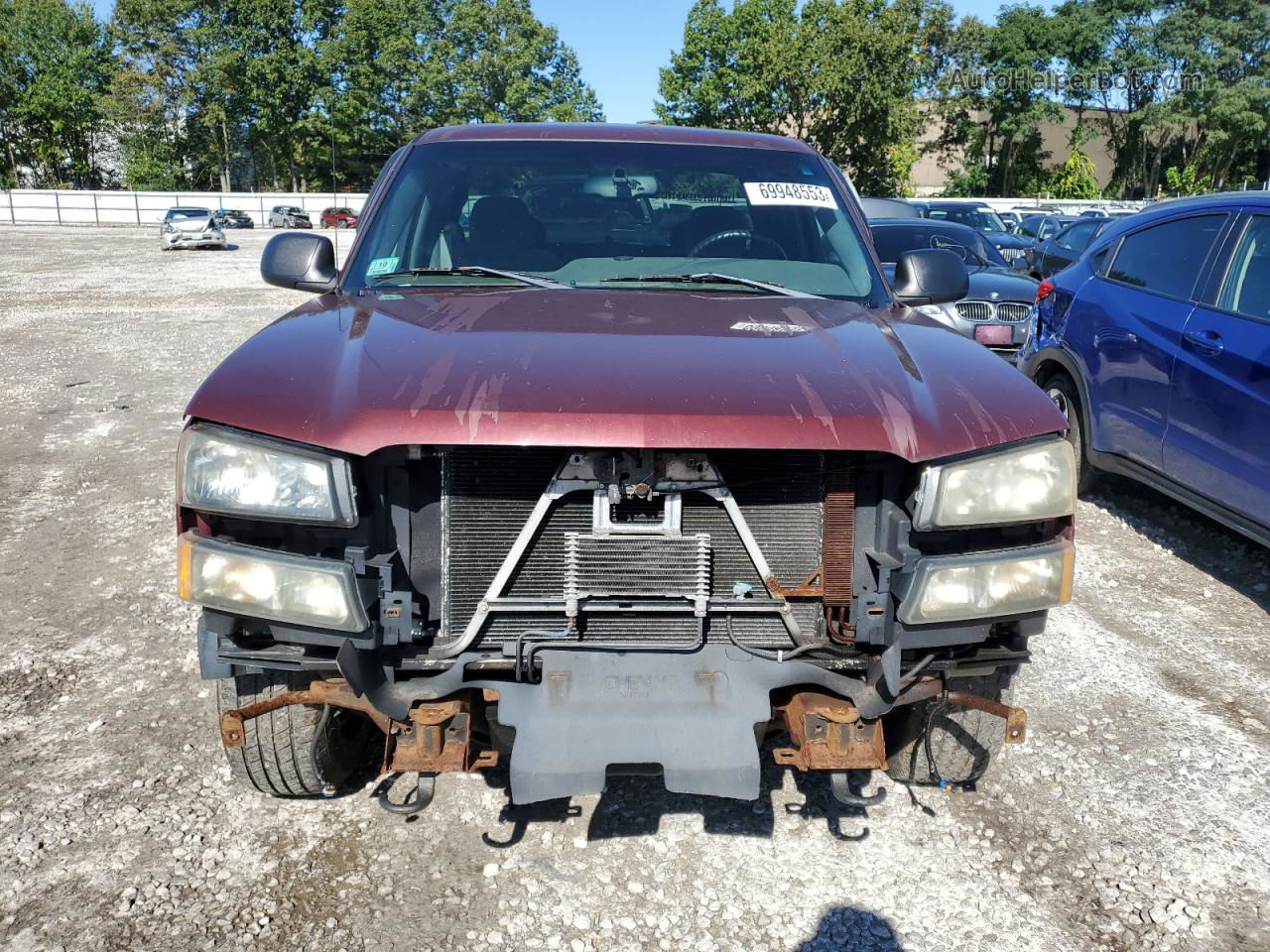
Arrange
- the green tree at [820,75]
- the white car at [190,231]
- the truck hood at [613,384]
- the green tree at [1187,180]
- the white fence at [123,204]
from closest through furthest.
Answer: the truck hood at [613,384], the white car at [190,231], the green tree at [820,75], the white fence at [123,204], the green tree at [1187,180]

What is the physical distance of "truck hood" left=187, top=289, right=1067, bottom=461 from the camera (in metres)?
2.21

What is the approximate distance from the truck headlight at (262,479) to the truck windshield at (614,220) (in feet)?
3.84

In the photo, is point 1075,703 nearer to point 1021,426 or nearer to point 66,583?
point 1021,426

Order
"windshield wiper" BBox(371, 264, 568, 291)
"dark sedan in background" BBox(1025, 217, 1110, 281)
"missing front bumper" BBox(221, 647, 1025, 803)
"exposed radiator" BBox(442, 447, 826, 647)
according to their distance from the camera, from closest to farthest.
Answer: "missing front bumper" BBox(221, 647, 1025, 803) < "exposed radiator" BBox(442, 447, 826, 647) < "windshield wiper" BBox(371, 264, 568, 291) < "dark sedan in background" BBox(1025, 217, 1110, 281)

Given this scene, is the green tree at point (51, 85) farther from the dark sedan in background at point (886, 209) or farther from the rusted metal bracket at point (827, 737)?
the rusted metal bracket at point (827, 737)

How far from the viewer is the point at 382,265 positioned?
3.45 metres

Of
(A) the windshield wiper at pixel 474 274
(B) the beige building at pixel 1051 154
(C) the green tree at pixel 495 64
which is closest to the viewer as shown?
(A) the windshield wiper at pixel 474 274

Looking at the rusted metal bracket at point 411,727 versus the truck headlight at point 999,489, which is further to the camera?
the rusted metal bracket at point 411,727

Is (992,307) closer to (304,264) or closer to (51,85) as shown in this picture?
(304,264)

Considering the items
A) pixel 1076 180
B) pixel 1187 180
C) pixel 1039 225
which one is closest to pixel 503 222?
pixel 1039 225

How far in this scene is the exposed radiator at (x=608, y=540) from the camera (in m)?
2.42

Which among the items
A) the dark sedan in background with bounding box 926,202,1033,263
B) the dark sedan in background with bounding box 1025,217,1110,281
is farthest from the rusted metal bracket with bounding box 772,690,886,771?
the dark sedan in background with bounding box 926,202,1033,263

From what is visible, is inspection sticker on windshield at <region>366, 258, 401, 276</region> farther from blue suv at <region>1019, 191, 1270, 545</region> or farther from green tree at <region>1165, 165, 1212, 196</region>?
green tree at <region>1165, 165, 1212, 196</region>

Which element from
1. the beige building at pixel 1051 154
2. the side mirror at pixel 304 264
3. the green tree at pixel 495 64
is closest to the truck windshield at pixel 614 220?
the side mirror at pixel 304 264
